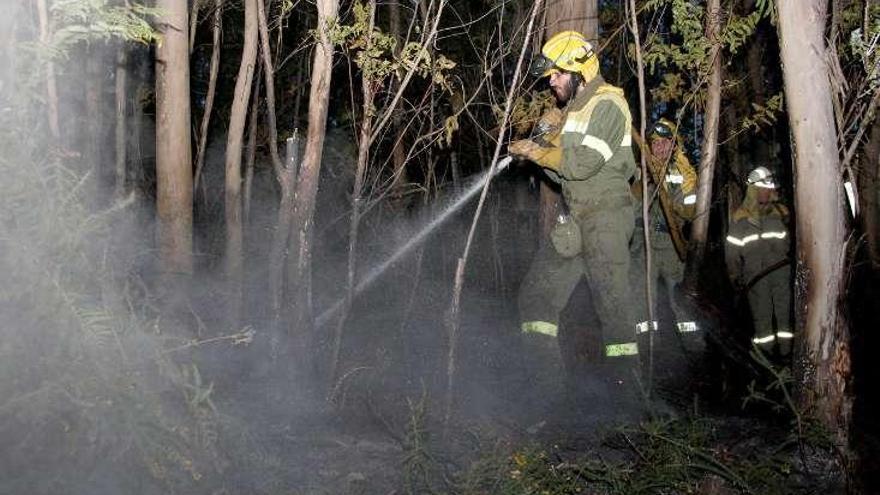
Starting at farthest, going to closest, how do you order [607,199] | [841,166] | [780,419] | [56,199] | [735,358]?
1. [735,358]
2. [607,199]
3. [780,419]
4. [841,166]
5. [56,199]

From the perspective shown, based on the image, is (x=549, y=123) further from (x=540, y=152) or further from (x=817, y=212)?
(x=817, y=212)

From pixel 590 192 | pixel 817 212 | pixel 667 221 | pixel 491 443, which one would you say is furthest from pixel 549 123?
pixel 491 443

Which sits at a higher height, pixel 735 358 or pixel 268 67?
pixel 268 67

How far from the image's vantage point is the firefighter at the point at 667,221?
6.42 meters

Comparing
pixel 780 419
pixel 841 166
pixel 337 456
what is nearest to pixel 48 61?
pixel 337 456

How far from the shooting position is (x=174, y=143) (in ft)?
20.8

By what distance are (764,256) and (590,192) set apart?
317cm

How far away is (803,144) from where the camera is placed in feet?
13.9

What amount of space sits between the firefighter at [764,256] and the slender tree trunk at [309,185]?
408 cm

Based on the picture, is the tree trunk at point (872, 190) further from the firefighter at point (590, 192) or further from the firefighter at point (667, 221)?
the firefighter at point (590, 192)

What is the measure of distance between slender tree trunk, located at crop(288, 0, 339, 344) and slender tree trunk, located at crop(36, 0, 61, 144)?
5.72ft

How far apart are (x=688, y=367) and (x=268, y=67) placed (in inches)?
169

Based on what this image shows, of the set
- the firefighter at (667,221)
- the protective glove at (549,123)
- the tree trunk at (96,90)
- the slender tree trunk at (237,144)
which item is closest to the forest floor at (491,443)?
the firefighter at (667,221)

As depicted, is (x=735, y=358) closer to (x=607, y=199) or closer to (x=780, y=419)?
(x=780, y=419)
